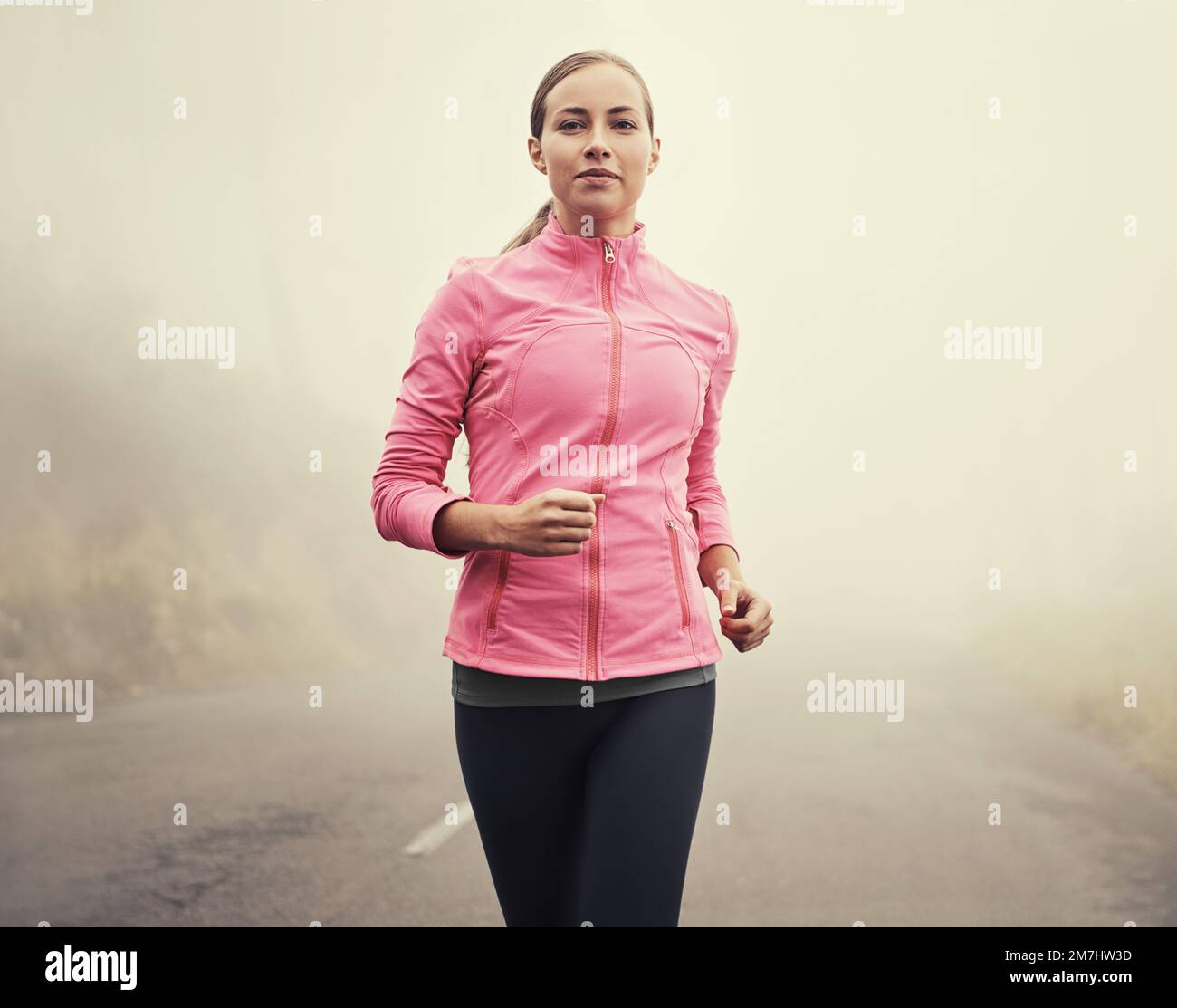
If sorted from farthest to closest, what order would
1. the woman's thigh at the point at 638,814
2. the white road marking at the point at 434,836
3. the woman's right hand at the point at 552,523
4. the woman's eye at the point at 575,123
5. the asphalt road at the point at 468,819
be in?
the white road marking at the point at 434,836
the asphalt road at the point at 468,819
the woman's eye at the point at 575,123
the woman's thigh at the point at 638,814
the woman's right hand at the point at 552,523

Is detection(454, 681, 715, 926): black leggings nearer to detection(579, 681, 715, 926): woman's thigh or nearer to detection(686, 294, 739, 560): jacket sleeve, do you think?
detection(579, 681, 715, 926): woman's thigh

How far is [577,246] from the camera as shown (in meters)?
1.19

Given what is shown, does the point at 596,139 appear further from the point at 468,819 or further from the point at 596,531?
the point at 468,819

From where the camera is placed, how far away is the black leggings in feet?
3.54

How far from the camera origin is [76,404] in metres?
3.07

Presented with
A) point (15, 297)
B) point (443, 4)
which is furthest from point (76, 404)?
point (443, 4)

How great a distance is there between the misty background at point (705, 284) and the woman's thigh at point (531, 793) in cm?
191

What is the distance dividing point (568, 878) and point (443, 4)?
8.86 feet

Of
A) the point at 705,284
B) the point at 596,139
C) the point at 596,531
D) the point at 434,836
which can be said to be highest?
the point at 705,284

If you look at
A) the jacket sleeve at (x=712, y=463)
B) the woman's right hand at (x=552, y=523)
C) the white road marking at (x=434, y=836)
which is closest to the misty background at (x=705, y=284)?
the white road marking at (x=434, y=836)

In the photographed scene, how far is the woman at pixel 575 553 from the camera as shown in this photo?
1.08m

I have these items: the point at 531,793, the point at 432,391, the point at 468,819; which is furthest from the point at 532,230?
the point at 468,819

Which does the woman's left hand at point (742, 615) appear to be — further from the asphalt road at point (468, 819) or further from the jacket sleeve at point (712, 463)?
the asphalt road at point (468, 819)

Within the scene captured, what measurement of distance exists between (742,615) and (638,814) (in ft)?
0.85
